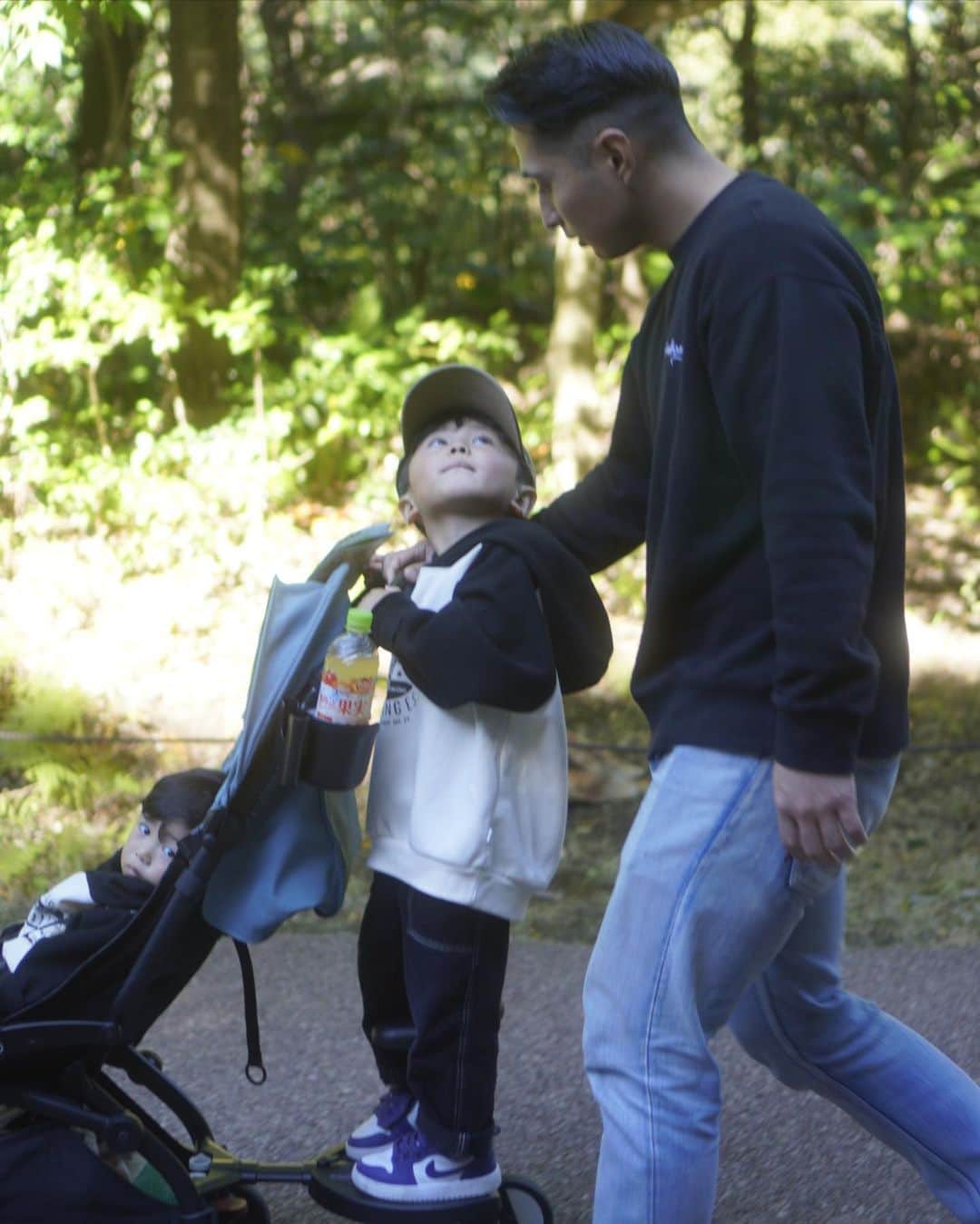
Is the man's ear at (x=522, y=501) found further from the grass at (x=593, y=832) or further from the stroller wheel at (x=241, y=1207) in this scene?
the grass at (x=593, y=832)

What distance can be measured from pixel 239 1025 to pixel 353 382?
18.3 ft

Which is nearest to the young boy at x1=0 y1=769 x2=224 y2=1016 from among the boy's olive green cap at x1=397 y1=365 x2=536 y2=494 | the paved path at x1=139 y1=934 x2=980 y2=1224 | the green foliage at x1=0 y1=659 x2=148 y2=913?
the boy's olive green cap at x1=397 y1=365 x2=536 y2=494

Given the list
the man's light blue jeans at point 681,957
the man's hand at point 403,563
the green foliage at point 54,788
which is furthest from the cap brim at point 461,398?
the green foliage at point 54,788

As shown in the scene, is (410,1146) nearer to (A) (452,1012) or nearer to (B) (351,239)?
(A) (452,1012)

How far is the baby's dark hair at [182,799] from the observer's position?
113 inches

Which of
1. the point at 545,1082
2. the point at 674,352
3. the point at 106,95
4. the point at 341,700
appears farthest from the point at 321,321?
the point at 674,352

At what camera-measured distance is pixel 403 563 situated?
2996 mm

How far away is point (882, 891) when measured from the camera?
589 cm

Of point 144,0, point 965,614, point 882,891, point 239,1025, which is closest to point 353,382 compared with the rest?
point 144,0

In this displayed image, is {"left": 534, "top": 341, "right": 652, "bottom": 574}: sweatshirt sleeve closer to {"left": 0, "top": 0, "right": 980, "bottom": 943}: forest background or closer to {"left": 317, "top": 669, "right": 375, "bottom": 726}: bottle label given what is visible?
{"left": 317, "top": 669, "right": 375, "bottom": 726}: bottle label

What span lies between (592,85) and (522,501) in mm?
899

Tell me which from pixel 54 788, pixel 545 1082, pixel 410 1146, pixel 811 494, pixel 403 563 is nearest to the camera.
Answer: pixel 811 494

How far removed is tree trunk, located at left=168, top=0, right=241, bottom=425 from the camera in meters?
9.34

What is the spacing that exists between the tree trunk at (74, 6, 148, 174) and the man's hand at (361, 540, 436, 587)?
23.9 ft
